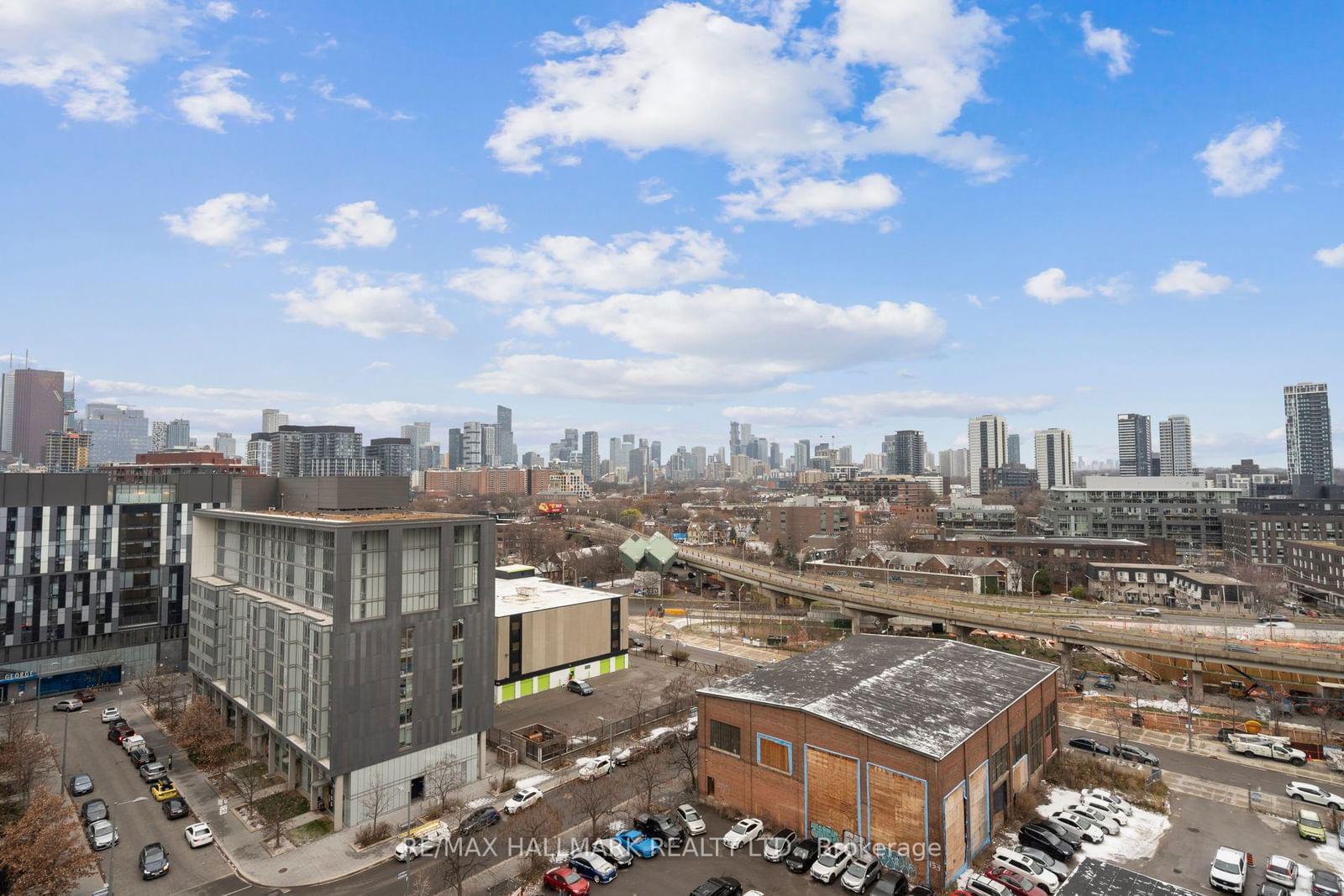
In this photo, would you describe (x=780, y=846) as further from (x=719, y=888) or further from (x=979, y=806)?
(x=979, y=806)

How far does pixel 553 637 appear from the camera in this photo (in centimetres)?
5519

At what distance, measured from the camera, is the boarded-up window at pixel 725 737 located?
3397cm

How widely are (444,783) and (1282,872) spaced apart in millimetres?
36068

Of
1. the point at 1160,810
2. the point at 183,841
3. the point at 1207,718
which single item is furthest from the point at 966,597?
the point at 183,841

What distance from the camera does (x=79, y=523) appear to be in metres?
54.6

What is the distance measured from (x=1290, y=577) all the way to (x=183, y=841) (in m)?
121

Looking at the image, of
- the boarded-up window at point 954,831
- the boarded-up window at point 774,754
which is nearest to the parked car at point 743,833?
the boarded-up window at point 774,754

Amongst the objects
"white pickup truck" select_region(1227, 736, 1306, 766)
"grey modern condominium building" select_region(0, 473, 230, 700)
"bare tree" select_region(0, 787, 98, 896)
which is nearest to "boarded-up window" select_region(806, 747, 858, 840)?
"bare tree" select_region(0, 787, 98, 896)

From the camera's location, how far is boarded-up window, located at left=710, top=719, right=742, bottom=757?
34.0m

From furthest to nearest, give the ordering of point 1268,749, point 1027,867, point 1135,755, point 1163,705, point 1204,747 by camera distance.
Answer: point 1163,705, point 1204,747, point 1268,749, point 1135,755, point 1027,867

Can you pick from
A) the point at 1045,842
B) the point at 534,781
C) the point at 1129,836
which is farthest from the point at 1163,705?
the point at 534,781

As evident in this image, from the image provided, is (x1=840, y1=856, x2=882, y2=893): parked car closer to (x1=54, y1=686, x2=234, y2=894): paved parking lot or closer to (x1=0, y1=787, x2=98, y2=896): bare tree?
(x1=54, y1=686, x2=234, y2=894): paved parking lot

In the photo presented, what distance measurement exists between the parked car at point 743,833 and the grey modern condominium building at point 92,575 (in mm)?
51803

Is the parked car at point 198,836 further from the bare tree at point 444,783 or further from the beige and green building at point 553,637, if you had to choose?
the beige and green building at point 553,637
